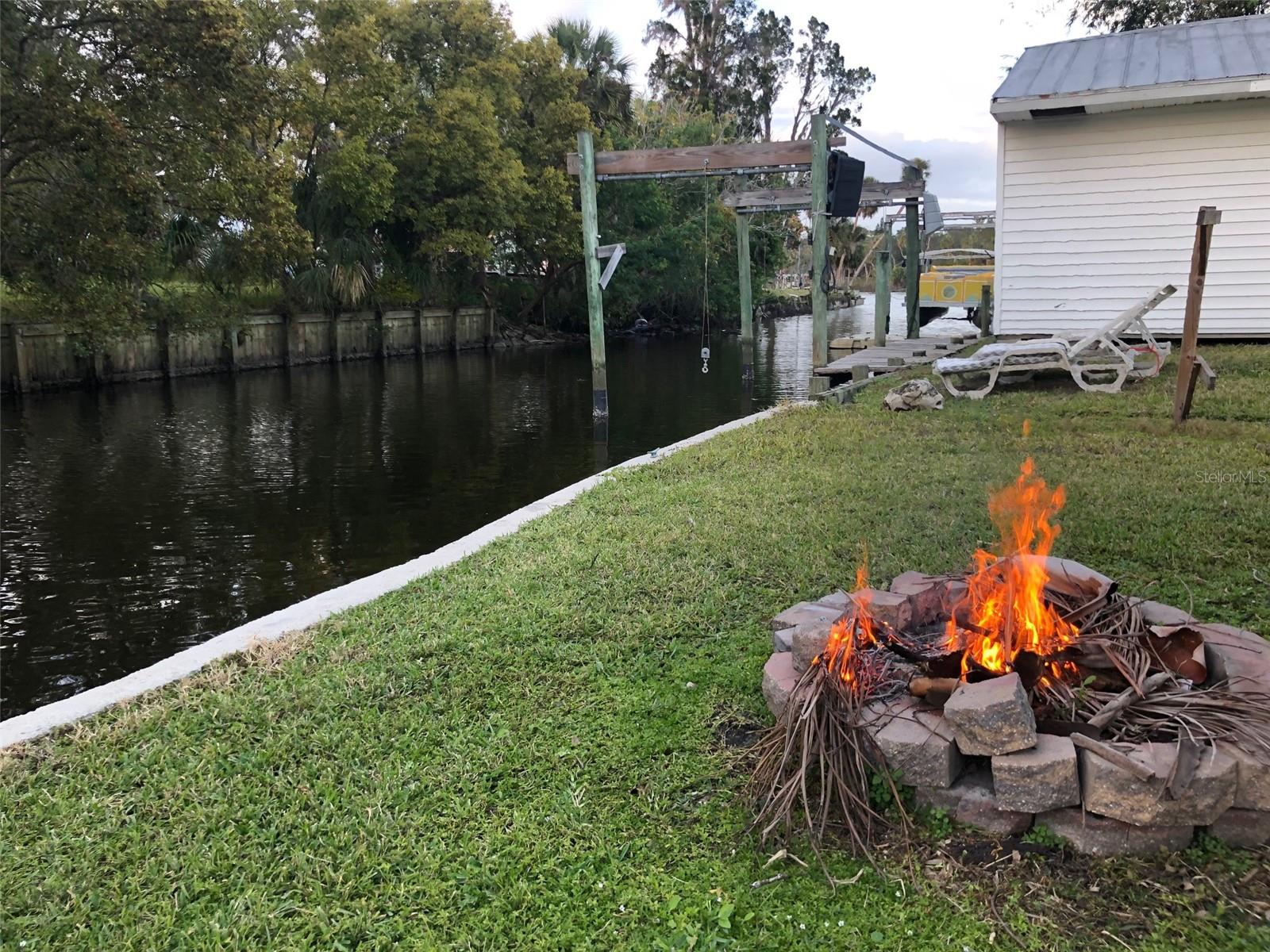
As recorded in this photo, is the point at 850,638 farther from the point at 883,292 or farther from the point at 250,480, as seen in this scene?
the point at 883,292

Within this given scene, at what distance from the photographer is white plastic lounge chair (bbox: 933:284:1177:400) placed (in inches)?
435

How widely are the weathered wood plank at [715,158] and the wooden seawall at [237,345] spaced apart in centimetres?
1111

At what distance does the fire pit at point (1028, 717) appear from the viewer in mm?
2990

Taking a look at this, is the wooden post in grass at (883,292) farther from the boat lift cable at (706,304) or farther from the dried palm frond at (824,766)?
the dried palm frond at (824,766)

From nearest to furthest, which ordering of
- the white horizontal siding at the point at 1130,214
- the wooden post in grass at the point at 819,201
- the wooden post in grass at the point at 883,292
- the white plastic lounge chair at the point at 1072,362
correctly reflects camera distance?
1. the white plastic lounge chair at the point at 1072,362
2. the white horizontal siding at the point at 1130,214
3. the wooden post in grass at the point at 819,201
4. the wooden post in grass at the point at 883,292

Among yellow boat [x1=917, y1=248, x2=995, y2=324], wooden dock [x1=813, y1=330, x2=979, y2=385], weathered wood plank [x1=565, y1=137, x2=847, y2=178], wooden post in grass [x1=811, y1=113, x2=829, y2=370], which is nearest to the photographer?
wooden post in grass [x1=811, y1=113, x2=829, y2=370]

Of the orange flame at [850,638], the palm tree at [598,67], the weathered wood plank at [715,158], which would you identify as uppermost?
the palm tree at [598,67]

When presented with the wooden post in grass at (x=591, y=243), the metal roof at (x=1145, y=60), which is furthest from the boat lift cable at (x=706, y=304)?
the metal roof at (x=1145, y=60)

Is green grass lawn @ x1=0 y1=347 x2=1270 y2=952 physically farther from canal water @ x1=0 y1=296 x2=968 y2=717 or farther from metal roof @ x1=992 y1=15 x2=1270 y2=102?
metal roof @ x1=992 y1=15 x2=1270 y2=102

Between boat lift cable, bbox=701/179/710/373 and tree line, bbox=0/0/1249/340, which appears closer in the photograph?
tree line, bbox=0/0/1249/340

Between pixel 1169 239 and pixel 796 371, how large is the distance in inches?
494

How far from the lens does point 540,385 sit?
23547 mm

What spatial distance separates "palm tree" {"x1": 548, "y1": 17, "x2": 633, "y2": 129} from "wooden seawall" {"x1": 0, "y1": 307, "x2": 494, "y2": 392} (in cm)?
907

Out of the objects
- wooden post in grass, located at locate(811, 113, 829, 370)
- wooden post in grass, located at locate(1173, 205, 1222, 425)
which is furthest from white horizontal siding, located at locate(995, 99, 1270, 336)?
wooden post in grass, located at locate(1173, 205, 1222, 425)
